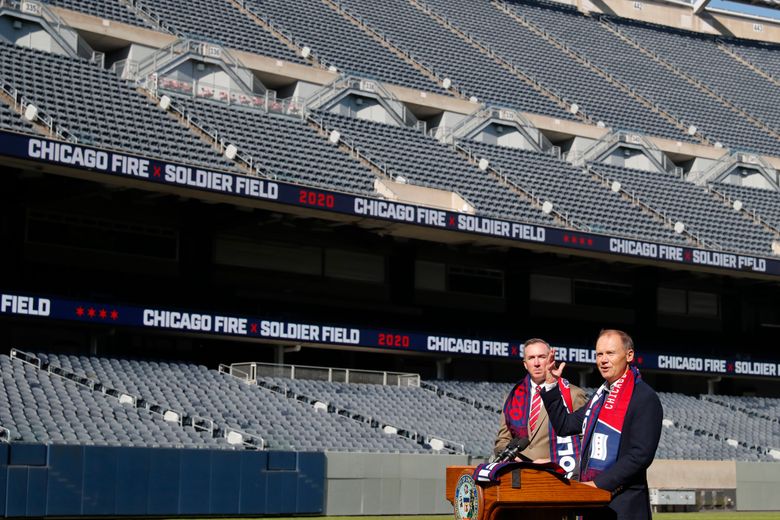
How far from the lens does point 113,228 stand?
95.1ft

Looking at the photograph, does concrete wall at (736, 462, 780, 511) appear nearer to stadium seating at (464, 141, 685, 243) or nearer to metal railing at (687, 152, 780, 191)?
stadium seating at (464, 141, 685, 243)

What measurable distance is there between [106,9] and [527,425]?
1252 inches

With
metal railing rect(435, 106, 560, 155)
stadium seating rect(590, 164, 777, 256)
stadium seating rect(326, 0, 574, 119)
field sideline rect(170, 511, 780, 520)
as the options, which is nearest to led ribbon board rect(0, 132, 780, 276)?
stadium seating rect(590, 164, 777, 256)

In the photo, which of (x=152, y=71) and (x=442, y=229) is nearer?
(x=442, y=229)

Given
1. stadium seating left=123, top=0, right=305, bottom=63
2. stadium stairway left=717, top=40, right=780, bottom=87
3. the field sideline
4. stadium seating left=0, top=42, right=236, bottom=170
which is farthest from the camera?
stadium stairway left=717, top=40, right=780, bottom=87

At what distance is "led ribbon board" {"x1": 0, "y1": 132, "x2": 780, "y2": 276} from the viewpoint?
24.5 meters

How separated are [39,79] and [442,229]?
1121 centimetres

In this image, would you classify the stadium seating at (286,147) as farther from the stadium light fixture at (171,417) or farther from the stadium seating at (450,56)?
the stadium seating at (450,56)

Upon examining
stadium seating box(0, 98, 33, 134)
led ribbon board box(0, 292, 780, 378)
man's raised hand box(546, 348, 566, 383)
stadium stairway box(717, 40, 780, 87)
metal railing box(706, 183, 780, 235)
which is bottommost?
man's raised hand box(546, 348, 566, 383)

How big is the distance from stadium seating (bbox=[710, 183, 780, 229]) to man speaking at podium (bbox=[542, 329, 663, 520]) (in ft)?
122

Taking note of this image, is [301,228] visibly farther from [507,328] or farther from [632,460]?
[632,460]

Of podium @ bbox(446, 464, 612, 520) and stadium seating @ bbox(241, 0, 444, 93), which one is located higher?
stadium seating @ bbox(241, 0, 444, 93)

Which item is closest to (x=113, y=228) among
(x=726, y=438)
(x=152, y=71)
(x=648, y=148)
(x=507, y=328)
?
(x=152, y=71)

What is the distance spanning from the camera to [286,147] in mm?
32312
